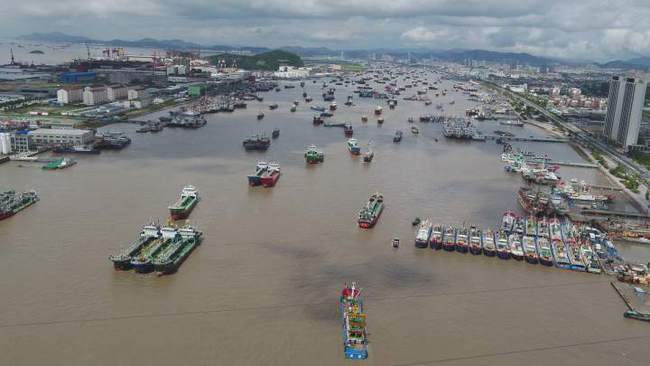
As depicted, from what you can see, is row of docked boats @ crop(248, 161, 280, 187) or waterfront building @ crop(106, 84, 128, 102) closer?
row of docked boats @ crop(248, 161, 280, 187)

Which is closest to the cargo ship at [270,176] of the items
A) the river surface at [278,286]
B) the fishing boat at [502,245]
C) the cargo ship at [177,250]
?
the river surface at [278,286]

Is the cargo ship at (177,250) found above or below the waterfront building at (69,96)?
below

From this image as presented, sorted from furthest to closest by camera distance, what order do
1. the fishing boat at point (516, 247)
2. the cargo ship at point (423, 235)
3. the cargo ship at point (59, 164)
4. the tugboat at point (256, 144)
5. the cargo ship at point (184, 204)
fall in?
the tugboat at point (256, 144) < the cargo ship at point (59, 164) < the cargo ship at point (184, 204) < the cargo ship at point (423, 235) < the fishing boat at point (516, 247)

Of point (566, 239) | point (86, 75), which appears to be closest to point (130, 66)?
point (86, 75)

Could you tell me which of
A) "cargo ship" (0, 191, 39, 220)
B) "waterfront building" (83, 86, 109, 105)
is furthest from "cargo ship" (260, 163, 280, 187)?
"waterfront building" (83, 86, 109, 105)

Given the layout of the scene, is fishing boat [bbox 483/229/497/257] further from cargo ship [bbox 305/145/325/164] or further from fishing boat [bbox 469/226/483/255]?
cargo ship [bbox 305/145/325/164]

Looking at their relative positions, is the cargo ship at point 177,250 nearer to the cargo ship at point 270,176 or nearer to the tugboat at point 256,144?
the cargo ship at point 270,176

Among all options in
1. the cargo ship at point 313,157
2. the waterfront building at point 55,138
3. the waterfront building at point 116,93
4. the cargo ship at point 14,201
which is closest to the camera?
the cargo ship at point 14,201
